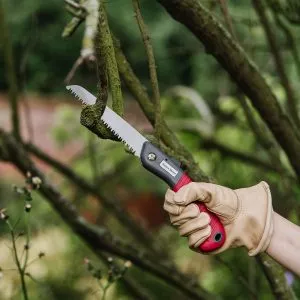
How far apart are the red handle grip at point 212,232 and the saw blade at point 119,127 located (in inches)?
3.2

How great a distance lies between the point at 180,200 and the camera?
4.48 feet

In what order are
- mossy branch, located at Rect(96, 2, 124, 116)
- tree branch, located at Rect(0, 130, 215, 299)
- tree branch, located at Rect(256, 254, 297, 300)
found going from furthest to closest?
tree branch, located at Rect(0, 130, 215, 299) < tree branch, located at Rect(256, 254, 297, 300) < mossy branch, located at Rect(96, 2, 124, 116)

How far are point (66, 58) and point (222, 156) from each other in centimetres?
757

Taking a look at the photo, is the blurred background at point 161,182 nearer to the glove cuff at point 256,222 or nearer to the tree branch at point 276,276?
the tree branch at point 276,276

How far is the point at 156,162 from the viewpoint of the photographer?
1422mm

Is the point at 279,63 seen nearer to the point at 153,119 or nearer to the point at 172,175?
the point at 153,119

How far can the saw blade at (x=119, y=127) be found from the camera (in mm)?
1400

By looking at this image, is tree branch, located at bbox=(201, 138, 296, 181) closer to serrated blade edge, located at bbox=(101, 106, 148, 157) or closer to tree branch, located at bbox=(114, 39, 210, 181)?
tree branch, located at bbox=(114, 39, 210, 181)

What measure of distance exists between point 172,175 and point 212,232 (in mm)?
112

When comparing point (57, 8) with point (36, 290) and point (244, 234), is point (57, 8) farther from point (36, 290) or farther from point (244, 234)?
point (244, 234)

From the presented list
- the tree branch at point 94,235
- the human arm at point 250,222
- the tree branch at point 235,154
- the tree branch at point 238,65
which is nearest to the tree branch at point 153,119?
the tree branch at point 238,65

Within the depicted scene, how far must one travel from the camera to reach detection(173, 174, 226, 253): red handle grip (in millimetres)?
1398

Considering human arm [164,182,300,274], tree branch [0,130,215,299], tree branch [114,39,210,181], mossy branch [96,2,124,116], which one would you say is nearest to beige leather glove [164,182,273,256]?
human arm [164,182,300,274]

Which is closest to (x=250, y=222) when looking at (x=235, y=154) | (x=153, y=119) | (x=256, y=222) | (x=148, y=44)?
(x=256, y=222)
